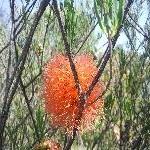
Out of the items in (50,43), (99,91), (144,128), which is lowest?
(99,91)

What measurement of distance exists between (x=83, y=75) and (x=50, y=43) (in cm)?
433

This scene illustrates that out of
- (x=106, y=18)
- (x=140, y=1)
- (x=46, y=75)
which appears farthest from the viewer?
(x=140, y=1)

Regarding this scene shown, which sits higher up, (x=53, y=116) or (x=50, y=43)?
(x=50, y=43)

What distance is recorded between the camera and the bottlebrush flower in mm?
1981

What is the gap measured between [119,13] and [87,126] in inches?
24.1

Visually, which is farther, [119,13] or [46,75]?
[46,75]

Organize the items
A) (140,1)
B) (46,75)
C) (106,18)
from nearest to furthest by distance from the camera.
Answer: (106,18), (46,75), (140,1)

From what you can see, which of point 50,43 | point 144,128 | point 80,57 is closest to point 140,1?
point 50,43

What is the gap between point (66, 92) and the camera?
1.98 metres

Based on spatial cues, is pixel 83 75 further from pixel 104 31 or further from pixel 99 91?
pixel 104 31

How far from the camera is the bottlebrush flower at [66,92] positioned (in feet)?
6.50

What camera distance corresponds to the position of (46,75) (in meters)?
2.07

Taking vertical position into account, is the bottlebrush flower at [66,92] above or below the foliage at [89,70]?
below

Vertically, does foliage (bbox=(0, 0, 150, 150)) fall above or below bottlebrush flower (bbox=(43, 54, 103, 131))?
above
